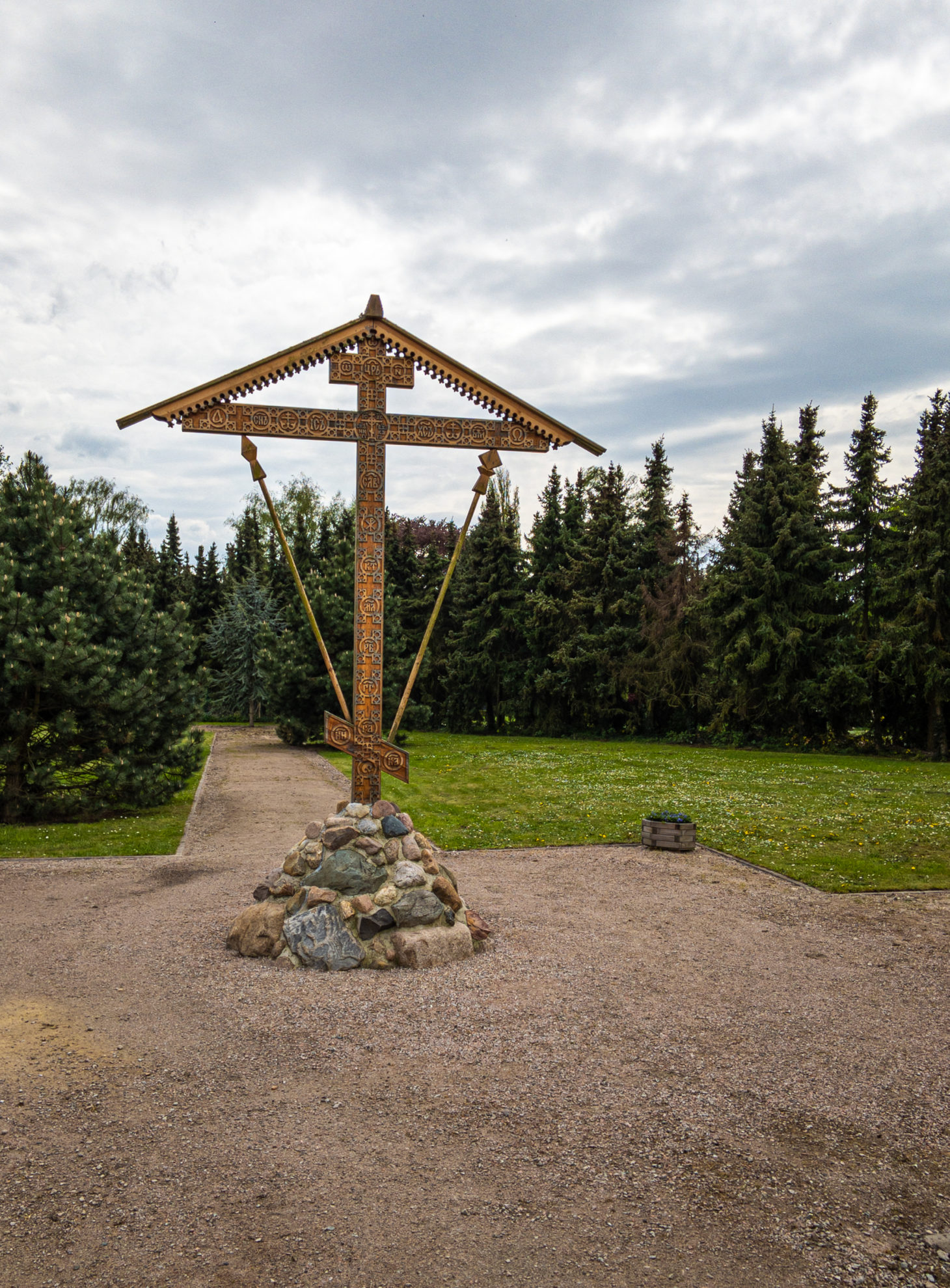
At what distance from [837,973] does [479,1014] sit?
3172 mm

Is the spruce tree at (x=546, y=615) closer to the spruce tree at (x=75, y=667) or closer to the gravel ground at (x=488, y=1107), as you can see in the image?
the spruce tree at (x=75, y=667)

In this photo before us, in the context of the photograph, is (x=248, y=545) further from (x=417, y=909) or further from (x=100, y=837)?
(x=417, y=909)

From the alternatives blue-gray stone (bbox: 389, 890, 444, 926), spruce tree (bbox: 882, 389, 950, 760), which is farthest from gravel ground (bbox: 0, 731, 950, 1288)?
spruce tree (bbox: 882, 389, 950, 760)

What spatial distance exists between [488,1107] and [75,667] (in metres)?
9.57

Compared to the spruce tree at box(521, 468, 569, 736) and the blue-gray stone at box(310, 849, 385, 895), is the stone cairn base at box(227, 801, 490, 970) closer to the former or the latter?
the blue-gray stone at box(310, 849, 385, 895)

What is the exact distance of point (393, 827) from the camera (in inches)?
300

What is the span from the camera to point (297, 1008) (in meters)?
6.11

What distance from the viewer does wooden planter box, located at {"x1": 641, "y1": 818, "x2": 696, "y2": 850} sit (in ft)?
38.8

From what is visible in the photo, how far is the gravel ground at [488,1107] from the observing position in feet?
11.8

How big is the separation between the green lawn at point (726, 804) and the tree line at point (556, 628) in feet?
9.87

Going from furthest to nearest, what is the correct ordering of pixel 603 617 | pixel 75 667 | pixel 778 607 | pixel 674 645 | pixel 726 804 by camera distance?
pixel 603 617 → pixel 674 645 → pixel 778 607 → pixel 726 804 → pixel 75 667

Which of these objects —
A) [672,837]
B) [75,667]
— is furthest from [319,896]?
[75,667]

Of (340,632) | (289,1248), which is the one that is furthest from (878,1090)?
(340,632)

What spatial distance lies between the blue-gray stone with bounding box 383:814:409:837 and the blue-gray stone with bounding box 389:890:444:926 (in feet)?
1.80
